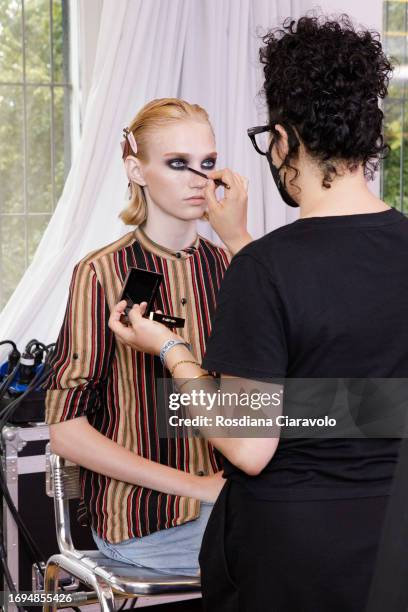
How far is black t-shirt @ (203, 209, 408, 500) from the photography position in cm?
104

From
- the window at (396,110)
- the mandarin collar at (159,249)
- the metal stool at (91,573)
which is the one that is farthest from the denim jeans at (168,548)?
the window at (396,110)

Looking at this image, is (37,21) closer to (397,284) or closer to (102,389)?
(102,389)

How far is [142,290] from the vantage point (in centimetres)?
146

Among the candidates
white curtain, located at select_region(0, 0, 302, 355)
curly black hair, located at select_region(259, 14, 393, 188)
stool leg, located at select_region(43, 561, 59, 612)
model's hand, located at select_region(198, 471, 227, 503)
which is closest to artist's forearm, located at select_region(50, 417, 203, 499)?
model's hand, located at select_region(198, 471, 227, 503)

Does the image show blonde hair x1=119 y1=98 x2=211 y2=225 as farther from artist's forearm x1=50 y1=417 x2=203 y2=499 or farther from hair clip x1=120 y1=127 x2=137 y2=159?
artist's forearm x1=50 y1=417 x2=203 y2=499

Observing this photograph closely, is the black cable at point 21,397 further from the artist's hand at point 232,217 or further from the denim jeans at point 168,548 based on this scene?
the artist's hand at point 232,217

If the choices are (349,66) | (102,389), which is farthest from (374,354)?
(102,389)

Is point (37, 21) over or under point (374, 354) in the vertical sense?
over

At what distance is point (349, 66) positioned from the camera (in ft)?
3.65

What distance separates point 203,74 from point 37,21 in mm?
561

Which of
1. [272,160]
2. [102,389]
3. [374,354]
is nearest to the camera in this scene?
[374,354]

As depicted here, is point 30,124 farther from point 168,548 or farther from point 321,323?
point 321,323

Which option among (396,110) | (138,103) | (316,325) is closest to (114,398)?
(316,325)

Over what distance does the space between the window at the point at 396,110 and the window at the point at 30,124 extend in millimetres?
1164
